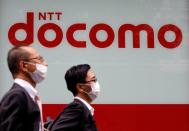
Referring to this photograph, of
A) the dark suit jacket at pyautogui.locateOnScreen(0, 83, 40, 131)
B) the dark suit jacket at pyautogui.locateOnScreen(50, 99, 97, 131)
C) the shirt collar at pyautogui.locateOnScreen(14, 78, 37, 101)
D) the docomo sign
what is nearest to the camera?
the dark suit jacket at pyautogui.locateOnScreen(0, 83, 40, 131)

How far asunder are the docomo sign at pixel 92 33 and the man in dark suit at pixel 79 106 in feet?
5.52

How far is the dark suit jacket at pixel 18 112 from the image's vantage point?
2771 millimetres

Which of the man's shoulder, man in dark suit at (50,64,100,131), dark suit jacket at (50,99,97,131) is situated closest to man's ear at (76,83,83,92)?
man in dark suit at (50,64,100,131)

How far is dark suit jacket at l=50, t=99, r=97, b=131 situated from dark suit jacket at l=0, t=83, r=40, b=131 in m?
0.66

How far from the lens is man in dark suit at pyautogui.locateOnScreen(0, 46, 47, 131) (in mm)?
2787

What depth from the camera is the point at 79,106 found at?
12.1 ft

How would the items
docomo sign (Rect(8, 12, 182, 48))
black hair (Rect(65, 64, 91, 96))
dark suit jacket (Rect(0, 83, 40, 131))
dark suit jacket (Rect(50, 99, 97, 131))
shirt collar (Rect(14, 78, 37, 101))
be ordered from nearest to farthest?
1. dark suit jacket (Rect(0, 83, 40, 131))
2. shirt collar (Rect(14, 78, 37, 101))
3. dark suit jacket (Rect(50, 99, 97, 131))
4. black hair (Rect(65, 64, 91, 96))
5. docomo sign (Rect(8, 12, 182, 48))

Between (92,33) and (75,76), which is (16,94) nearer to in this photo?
(75,76)

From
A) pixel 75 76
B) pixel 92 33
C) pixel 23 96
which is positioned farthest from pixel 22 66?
pixel 92 33

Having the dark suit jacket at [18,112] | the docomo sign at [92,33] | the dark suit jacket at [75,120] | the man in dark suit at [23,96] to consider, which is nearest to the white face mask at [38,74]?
the man in dark suit at [23,96]

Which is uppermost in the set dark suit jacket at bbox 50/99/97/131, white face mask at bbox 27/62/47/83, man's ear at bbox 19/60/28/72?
man's ear at bbox 19/60/28/72

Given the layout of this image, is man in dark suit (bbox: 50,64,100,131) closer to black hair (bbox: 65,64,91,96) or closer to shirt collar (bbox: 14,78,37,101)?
black hair (bbox: 65,64,91,96)

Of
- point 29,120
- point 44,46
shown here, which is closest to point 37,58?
point 29,120

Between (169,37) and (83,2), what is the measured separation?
3.34 feet
